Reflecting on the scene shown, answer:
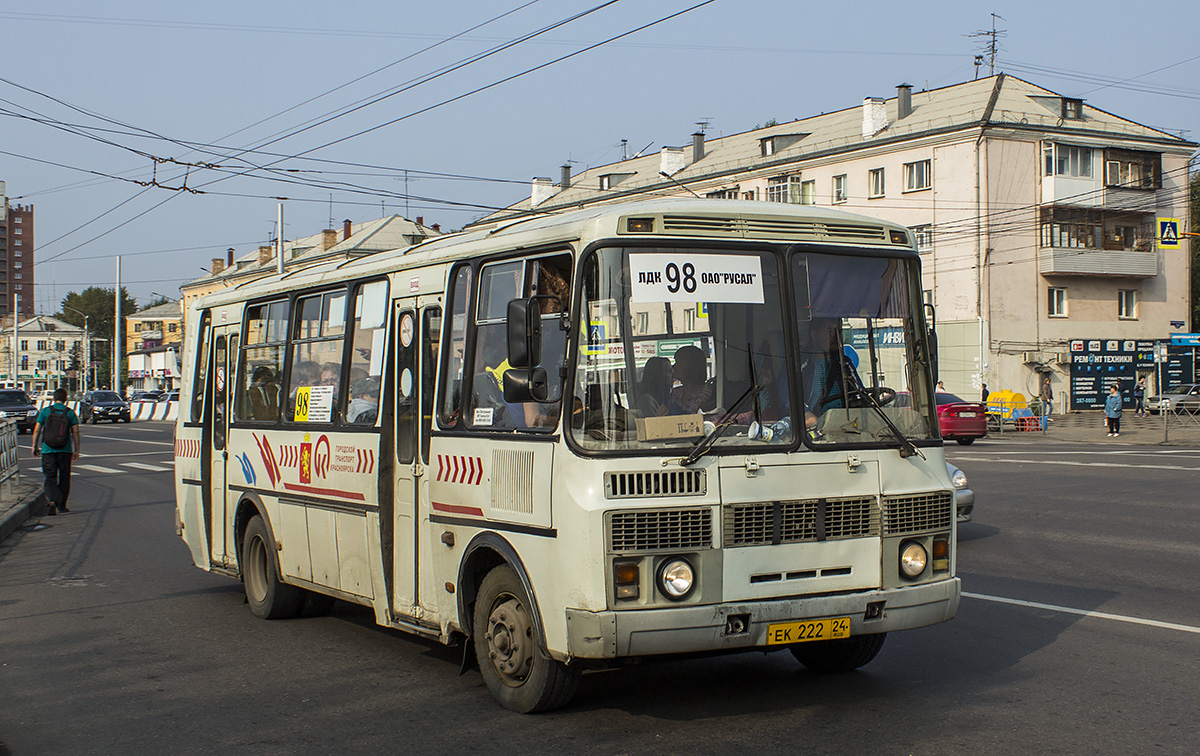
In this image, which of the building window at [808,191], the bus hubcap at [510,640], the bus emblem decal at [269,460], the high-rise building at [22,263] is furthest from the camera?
the high-rise building at [22,263]

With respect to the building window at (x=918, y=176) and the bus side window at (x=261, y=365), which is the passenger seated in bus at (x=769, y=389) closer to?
the bus side window at (x=261, y=365)

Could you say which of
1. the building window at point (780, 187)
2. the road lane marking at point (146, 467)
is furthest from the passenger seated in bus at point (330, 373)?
the building window at point (780, 187)

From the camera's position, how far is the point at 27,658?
27.0 ft

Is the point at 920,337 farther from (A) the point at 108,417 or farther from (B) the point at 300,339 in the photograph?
(A) the point at 108,417

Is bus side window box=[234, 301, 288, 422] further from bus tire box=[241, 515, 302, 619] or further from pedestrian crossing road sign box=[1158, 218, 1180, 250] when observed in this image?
pedestrian crossing road sign box=[1158, 218, 1180, 250]

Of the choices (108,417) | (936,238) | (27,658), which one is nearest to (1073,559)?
(27,658)

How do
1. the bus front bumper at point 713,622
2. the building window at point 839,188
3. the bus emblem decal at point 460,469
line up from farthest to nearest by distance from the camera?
the building window at point 839,188 < the bus emblem decal at point 460,469 < the bus front bumper at point 713,622

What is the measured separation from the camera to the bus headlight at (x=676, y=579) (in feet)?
18.7

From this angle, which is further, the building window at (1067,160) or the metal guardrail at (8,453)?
the building window at (1067,160)

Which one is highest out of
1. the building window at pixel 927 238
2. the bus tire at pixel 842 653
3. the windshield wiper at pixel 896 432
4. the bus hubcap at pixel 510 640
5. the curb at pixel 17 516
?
the building window at pixel 927 238

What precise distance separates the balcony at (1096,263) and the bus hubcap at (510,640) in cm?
5190

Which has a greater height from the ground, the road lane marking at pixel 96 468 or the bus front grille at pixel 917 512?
the bus front grille at pixel 917 512

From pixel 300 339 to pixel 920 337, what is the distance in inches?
183

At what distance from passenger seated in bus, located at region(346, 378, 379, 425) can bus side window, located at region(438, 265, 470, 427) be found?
0.88 metres
